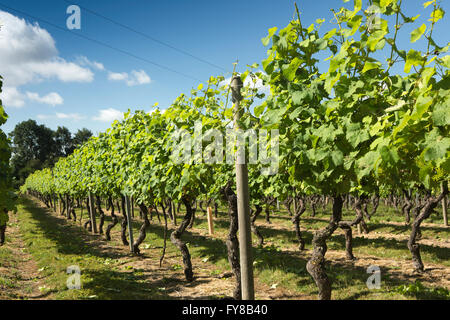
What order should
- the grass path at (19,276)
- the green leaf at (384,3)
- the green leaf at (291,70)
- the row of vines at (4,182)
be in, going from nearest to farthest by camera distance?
1. the green leaf at (384,3)
2. the green leaf at (291,70)
3. the row of vines at (4,182)
4. the grass path at (19,276)

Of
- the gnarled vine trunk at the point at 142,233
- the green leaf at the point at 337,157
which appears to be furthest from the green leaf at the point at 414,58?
the gnarled vine trunk at the point at 142,233

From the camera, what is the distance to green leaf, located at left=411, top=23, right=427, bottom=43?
226cm

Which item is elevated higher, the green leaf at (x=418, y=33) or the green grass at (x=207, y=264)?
the green leaf at (x=418, y=33)

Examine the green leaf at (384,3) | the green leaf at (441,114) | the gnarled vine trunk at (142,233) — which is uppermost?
the green leaf at (384,3)

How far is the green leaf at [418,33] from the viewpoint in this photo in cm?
226

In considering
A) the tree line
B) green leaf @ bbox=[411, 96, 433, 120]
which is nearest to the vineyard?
green leaf @ bbox=[411, 96, 433, 120]

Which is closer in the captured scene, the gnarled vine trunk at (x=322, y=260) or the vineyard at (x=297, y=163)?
the vineyard at (x=297, y=163)

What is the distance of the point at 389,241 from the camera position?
1237 cm

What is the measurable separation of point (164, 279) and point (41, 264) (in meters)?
4.75

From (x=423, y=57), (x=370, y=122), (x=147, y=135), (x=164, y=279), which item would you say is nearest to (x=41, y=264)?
(x=164, y=279)

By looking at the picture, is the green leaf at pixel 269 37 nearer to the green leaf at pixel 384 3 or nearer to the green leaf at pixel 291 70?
the green leaf at pixel 291 70

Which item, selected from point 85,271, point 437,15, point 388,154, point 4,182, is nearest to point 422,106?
point 388,154
